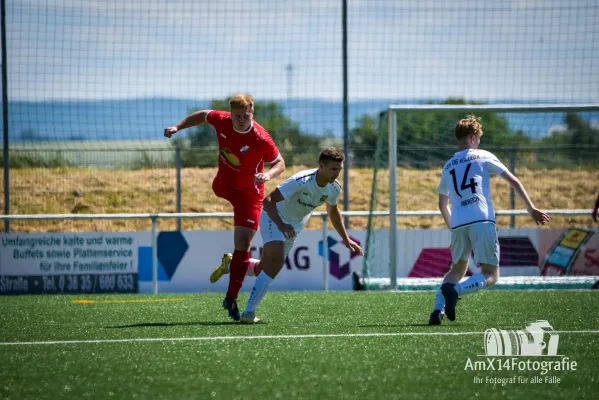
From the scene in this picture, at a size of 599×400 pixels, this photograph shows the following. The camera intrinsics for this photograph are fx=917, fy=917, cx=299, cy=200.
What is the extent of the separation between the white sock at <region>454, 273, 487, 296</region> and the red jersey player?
183cm

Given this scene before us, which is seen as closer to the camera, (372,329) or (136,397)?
(136,397)

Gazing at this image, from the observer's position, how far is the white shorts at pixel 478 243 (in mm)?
7391

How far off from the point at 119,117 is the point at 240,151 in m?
6.56

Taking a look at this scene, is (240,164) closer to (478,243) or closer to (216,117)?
(216,117)

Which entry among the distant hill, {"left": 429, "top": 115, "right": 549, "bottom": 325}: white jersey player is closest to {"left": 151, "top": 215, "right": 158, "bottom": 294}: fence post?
the distant hill

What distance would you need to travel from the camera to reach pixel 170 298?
10.9 meters

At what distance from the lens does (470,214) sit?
7430mm

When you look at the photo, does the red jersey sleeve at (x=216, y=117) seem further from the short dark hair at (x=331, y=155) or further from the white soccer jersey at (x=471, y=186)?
the white soccer jersey at (x=471, y=186)

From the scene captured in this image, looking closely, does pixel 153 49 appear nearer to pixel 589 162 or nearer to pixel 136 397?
pixel 589 162

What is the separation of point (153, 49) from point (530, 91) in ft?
19.5

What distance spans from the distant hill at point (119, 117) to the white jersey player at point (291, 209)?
606cm

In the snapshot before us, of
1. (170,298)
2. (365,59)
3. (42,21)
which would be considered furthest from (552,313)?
(42,21)

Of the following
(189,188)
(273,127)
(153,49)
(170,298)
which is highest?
(153,49)

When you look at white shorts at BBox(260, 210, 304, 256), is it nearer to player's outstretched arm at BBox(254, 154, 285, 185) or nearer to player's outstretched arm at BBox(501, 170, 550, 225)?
player's outstretched arm at BBox(254, 154, 285, 185)
